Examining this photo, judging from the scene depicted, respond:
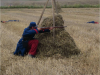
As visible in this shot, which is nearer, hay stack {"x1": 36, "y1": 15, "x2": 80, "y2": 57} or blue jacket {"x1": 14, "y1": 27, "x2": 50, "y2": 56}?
blue jacket {"x1": 14, "y1": 27, "x2": 50, "y2": 56}

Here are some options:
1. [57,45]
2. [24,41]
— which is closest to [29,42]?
[24,41]

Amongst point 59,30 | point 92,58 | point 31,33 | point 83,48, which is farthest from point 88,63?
point 31,33

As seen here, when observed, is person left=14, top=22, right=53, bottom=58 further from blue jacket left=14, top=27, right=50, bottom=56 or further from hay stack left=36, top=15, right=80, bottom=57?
hay stack left=36, top=15, right=80, bottom=57

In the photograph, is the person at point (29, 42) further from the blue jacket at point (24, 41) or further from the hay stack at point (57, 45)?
the hay stack at point (57, 45)

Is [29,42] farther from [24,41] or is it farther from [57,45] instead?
[57,45]

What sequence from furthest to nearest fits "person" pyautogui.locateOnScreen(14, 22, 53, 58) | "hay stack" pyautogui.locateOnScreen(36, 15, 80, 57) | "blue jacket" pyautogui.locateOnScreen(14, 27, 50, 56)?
1. "hay stack" pyautogui.locateOnScreen(36, 15, 80, 57)
2. "person" pyautogui.locateOnScreen(14, 22, 53, 58)
3. "blue jacket" pyautogui.locateOnScreen(14, 27, 50, 56)

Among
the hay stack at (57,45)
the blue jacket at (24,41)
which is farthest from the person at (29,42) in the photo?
the hay stack at (57,45)

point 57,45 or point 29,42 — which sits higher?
point 29,42

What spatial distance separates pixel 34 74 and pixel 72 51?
6.63ft

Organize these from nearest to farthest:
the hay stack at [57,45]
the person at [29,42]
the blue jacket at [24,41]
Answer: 1. the blue jacket at [24,41]
2. the person at [29,42]
3. the hay stack at [57,45]

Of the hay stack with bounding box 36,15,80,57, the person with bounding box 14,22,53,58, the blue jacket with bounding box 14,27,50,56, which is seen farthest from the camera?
the hay stack with bounding box 36,15,80,57

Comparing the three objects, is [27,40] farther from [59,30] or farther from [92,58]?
[92,58]

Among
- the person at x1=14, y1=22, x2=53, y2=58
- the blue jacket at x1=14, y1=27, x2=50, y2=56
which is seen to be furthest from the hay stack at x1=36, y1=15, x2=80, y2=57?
the blue jacket at x1=14, y1=27, x2=50, y2=56

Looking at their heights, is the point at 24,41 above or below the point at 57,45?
above
